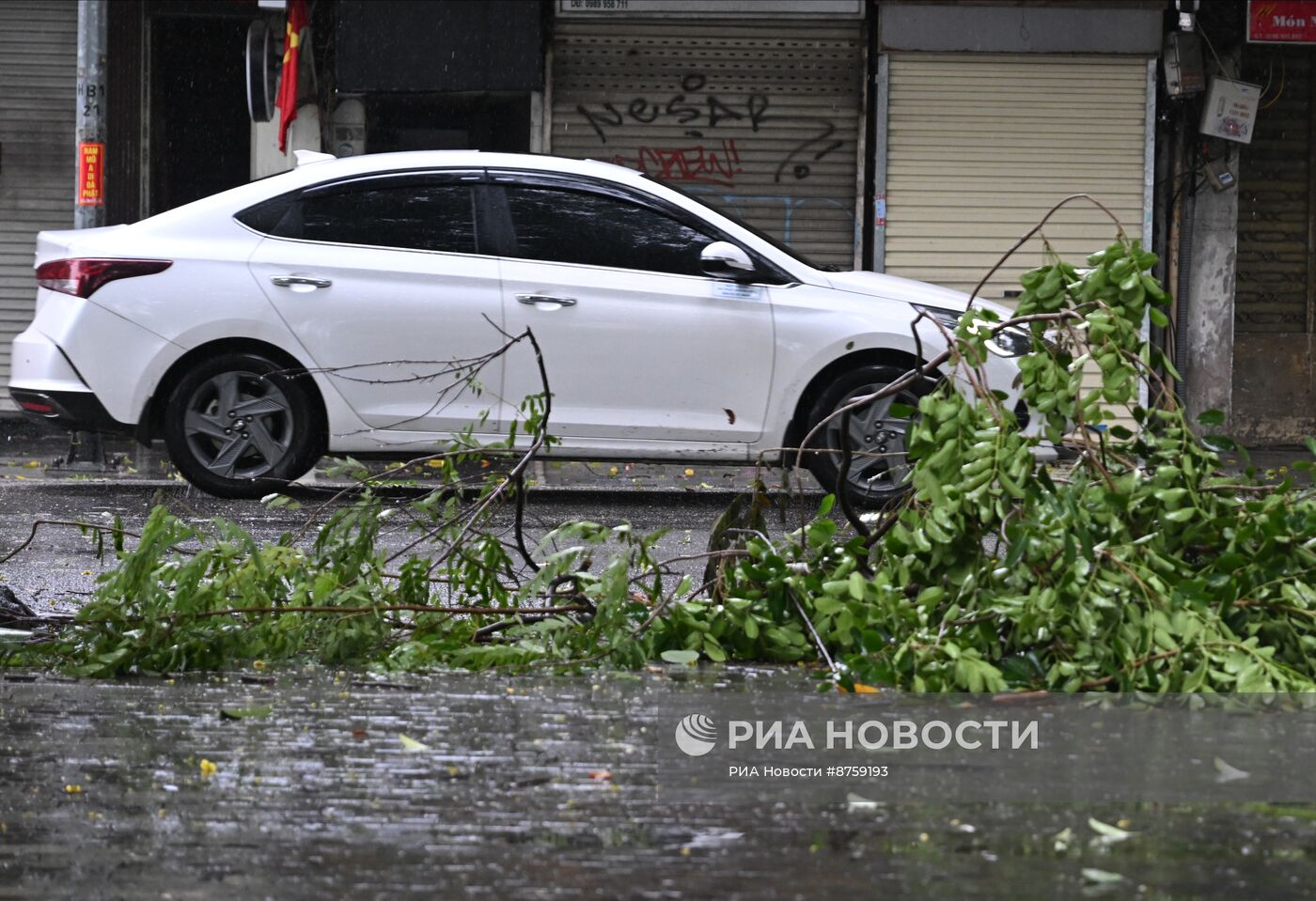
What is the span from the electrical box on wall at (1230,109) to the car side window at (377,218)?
7.47 meters

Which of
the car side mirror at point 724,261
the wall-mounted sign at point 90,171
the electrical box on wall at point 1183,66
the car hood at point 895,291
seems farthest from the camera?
the electrical box on wall at point 1183,66

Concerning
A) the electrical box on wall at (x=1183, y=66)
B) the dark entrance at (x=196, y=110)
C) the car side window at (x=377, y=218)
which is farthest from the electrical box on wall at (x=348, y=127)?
the electrical box on wall at (x=1183, y=66)

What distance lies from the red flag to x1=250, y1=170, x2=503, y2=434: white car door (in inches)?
186

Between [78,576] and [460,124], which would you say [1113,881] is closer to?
[78,576]

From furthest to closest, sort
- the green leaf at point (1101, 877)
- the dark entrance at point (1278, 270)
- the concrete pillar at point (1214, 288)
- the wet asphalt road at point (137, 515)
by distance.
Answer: the dark entrance at point (1278, 270) → the concrete pillar at point (1214, 288) → the wet asphalt road at point (137, 515) → the green leaf at point (1101, 877)

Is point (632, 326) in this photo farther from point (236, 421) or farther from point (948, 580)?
point (948, 580)

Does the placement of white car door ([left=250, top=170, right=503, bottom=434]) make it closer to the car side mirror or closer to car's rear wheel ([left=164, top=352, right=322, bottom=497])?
car's rear wheel ([left=164, top=352, right=322, bottom=497])

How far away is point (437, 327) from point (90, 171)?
3.89 meters

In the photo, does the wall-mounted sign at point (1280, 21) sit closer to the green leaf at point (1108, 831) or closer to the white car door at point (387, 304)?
the white car door at point (387, 304)

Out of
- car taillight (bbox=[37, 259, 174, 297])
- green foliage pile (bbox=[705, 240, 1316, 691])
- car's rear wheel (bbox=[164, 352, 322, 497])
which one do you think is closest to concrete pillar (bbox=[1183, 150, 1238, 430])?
car's rear wheel (bbox=[164, 352, 322, 497])

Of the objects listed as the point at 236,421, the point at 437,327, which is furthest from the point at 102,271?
the point at 437,327

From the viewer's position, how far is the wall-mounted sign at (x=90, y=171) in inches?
439

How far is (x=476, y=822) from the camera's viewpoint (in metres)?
3.40

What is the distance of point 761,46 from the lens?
13.8 meters
